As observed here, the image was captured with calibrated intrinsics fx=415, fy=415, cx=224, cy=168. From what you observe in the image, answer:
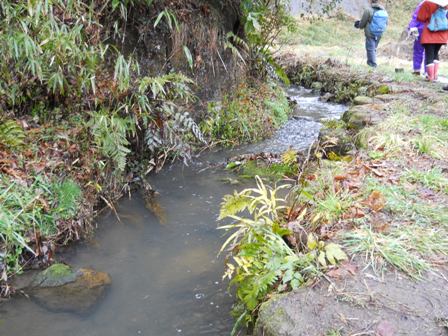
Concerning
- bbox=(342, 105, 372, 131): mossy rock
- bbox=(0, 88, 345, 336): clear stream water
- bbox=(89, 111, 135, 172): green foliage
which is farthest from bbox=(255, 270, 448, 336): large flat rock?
bbox=(342, 105, 372, 131): mossy rock

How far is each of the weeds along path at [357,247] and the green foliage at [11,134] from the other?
2228mm

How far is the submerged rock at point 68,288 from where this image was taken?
3172mm

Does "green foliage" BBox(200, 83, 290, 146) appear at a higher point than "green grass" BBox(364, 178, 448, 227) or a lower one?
lower

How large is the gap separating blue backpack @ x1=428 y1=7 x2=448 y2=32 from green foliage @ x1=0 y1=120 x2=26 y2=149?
7.05 metres

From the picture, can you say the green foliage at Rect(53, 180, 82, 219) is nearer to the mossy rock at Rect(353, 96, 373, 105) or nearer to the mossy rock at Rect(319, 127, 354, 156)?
the mossy rock at Rect(319, 127, 354, 156)

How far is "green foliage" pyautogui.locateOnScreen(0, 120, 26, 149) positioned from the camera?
3.86m

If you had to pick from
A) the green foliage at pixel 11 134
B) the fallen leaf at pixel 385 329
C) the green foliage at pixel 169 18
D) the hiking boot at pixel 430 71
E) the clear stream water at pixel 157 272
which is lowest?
the clear stream water at pixel 157 272

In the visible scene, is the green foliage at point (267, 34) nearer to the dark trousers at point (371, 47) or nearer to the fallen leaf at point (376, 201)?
the dark trousers at point (371, 47)

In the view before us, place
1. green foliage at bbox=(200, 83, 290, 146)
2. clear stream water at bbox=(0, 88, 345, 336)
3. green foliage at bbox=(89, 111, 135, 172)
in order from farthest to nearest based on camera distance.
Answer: green foliage at bbox=(200, 83, 290, 146) → green foliage at bbox=(89, 111, 135, 172) → clear stream water at bbox=(0, 88, 345, 336)

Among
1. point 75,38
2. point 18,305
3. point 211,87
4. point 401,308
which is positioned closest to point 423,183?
point 401,308

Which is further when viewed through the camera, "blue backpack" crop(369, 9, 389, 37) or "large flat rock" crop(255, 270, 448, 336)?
"blue backpack" crop(369, 9, 389, 37)

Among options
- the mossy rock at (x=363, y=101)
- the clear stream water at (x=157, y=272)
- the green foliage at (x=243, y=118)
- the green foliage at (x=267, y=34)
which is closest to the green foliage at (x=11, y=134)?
the clear stream water at (x=157, y=272)

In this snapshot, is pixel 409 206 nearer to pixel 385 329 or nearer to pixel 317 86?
pixel 385 329

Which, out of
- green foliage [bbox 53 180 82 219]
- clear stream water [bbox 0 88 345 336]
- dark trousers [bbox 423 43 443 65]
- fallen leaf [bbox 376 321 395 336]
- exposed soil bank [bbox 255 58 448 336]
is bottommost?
clear stream water [bbox 0 88 345 336]
